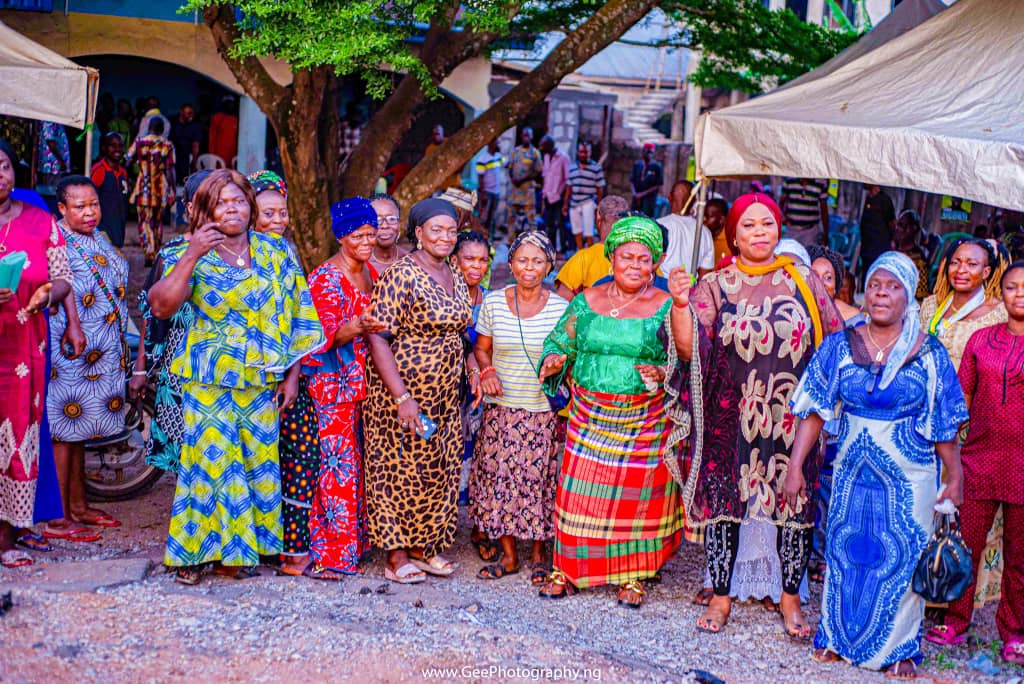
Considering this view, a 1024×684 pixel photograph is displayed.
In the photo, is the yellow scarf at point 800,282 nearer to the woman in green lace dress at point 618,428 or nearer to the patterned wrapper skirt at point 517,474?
the woman in green lace dress at point 618,428

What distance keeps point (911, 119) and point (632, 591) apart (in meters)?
2.76

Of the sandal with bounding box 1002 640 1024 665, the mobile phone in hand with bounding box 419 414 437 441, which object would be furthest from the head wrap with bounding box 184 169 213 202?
the sandal with bounding box 1002 640 1024 665

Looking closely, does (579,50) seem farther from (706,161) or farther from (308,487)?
(308,487)

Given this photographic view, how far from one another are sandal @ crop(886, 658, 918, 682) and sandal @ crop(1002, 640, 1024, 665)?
0.56 meters

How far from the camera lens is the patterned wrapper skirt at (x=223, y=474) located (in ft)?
16.7

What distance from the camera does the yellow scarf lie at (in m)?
4.99

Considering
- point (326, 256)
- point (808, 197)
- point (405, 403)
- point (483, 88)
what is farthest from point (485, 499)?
point (483, 88)

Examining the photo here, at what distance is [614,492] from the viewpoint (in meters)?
5.38

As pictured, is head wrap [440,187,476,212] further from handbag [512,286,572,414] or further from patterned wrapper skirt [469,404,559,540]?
patterned wrapper skirt [469,404,559,540]

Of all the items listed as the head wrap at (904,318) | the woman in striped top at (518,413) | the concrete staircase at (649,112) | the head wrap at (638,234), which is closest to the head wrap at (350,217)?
the woman in striped top at (518,413)

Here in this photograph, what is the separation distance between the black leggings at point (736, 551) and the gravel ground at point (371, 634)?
0.23 m

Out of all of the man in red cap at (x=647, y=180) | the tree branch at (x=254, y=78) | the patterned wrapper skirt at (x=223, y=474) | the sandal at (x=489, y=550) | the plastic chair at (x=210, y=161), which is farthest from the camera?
the man in red cap at (x=647, y=180)

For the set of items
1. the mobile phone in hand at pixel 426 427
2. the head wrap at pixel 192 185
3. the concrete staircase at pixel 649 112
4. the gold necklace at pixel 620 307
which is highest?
the concrete staircase at pixel 649 112

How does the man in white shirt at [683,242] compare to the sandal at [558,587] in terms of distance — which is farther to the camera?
the man in white shirt at [683,242]
